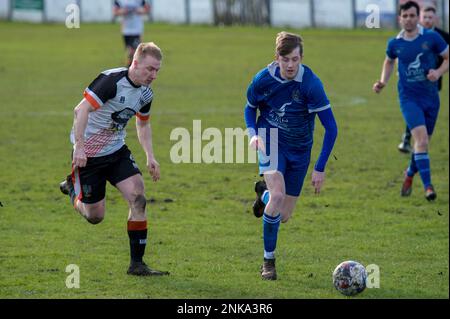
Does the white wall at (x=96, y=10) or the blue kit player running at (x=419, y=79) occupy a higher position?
the white wall at (x=96, y=10)

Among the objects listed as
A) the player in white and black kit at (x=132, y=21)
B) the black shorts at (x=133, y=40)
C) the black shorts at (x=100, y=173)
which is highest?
the player in white and black kit at (x=132, y=21)

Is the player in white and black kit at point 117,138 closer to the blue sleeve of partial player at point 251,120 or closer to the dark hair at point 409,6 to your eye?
the blue sleeve of partial player at point 251,120

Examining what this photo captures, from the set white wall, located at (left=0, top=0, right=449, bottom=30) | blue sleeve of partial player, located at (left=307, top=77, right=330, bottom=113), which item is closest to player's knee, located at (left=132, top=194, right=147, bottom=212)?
blue sleeve of partial player, located at (left=307, top=77, right=330, bottom=113)

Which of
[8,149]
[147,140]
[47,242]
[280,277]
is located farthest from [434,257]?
[8,149]

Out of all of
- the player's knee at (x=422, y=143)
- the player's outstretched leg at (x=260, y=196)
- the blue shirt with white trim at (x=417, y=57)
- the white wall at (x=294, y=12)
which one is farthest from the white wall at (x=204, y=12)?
the player's outstretched leg at (x=260, y=196)

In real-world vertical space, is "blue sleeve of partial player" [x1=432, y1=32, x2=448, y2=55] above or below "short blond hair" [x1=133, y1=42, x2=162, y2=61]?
above

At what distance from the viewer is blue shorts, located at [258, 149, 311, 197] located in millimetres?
9812

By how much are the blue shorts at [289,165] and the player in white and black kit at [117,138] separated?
1071 millimetres

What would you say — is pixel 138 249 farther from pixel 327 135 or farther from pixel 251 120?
pixel 327 135

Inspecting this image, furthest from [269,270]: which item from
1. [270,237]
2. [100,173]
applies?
[100,173]

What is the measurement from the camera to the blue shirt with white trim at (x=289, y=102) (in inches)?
375

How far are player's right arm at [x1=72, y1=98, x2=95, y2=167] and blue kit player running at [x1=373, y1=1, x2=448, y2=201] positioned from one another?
19.6ft

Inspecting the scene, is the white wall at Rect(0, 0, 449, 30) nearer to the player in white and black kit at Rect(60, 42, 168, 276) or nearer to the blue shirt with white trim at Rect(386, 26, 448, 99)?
the blue shirt with white trim at Rect(386, 26, 448, 99)

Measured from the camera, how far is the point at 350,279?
354 inches
